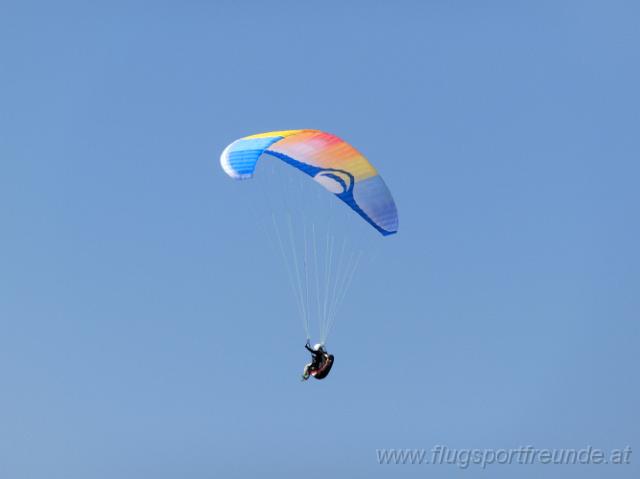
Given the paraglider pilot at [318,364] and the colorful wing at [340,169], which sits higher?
the colorful wing at [340,169]

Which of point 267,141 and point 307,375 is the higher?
point 267,141

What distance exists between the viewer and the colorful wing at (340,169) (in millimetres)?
38062

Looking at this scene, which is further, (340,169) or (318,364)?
(340,169)

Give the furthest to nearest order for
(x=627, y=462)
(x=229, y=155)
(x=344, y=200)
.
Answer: (x=627, y=462)
(x=344, y=200)
(x=229, y=155)

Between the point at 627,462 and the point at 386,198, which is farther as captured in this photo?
the point at 627,462

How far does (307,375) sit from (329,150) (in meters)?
6.09

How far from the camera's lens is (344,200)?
39312mm

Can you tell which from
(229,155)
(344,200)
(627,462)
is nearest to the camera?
(229,155)

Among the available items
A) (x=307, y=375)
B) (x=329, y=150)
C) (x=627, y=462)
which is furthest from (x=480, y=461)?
(x=627, y=462)

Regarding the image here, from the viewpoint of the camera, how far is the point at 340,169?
39.0 metres

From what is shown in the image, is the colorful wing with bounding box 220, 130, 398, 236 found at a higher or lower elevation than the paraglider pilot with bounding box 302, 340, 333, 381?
higher

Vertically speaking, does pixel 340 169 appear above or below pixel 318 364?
above

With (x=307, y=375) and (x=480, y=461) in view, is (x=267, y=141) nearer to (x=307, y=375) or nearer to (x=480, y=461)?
(x=307, y=375)

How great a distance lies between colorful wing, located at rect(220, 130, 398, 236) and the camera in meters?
38.1
